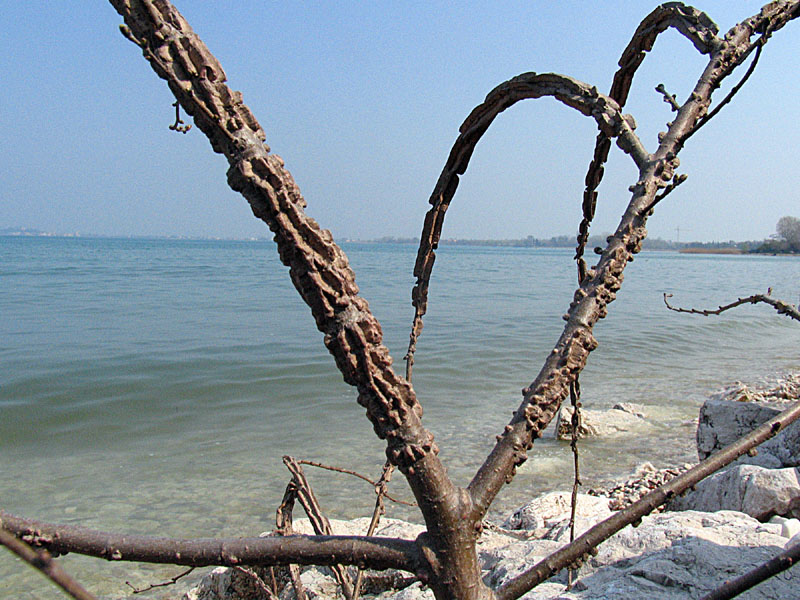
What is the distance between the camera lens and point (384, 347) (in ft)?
2.72

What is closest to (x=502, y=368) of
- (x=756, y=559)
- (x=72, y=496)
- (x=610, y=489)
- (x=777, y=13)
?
(x=610, y=489)

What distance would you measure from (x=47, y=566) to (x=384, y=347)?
0.45 meters

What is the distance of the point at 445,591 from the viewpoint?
876mm

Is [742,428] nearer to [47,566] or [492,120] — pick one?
[492,120]

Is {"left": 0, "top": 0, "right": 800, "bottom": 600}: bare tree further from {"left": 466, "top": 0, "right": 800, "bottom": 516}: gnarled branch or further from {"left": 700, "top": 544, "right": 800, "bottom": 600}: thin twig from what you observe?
{"left": 700, "top": 544, "right": 800, "bottom": 600}: thin twig

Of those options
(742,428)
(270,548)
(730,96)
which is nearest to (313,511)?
(270,548)

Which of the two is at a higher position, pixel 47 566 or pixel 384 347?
pixel 384 347

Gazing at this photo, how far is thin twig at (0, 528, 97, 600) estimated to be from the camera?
54cm

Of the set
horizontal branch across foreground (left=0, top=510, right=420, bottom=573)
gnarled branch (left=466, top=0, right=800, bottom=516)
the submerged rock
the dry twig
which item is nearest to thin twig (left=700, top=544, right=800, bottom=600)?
gnarled branch (left=466, top=0, right=800, bottom=516)

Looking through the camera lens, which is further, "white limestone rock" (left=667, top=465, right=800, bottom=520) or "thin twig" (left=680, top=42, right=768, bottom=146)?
"white limestone rock" (left=667, top=465, right=800, bottom=520)

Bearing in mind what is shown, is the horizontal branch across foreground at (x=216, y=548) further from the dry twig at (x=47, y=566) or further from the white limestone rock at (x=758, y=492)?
the white limestone rock at (x=758, y=492)

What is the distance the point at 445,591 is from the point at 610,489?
223 inches

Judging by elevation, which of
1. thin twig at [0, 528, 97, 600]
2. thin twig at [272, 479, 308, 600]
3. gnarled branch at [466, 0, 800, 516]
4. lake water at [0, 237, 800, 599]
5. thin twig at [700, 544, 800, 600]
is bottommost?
lake water at [0, 237, 800, 599]

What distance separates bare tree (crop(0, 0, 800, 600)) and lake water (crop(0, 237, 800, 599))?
4037 millimetres
